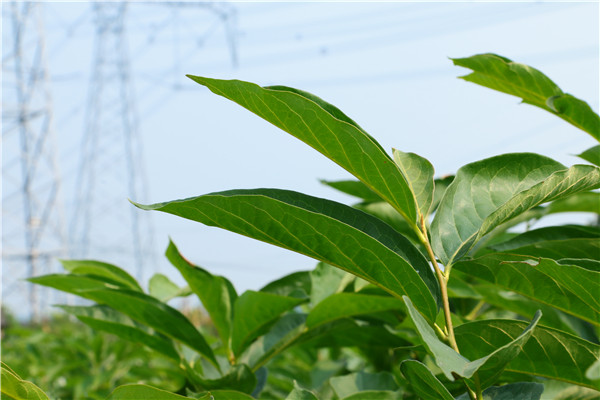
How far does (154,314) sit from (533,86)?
554 millimetres

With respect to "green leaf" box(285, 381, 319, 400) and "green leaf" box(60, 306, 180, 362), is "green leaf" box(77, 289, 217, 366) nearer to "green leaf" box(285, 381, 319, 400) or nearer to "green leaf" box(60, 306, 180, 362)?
"green leaf" box(60, 306, 180, 362)

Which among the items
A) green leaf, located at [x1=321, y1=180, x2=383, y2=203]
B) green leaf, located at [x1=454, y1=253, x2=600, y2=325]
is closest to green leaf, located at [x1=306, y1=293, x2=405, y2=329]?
green leaf, located at [x1=454, y1=253, x2=600, y2=325]

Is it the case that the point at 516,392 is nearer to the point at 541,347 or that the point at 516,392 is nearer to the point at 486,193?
the point at 541,347

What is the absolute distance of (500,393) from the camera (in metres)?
0.46

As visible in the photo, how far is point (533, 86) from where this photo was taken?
0.67m

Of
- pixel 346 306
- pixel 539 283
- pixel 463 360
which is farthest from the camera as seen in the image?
pixel 346 306

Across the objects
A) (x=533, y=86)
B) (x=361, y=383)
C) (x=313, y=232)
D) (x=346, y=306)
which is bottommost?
(x=361, y=383)

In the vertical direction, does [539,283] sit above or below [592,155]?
below

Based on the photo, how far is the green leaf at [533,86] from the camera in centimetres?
65

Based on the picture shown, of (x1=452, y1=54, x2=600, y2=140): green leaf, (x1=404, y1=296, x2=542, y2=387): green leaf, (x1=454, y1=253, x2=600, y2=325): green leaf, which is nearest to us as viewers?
(x1=404, y1=296, x2=542, y2=387): green leaf

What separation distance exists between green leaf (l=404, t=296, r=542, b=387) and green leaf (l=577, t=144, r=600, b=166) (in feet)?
1.23

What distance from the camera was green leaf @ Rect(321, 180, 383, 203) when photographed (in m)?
0.86

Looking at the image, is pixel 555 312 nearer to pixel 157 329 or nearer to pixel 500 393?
pixel 500 393

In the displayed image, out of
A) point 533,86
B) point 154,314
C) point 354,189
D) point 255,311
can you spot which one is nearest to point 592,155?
point 533,86
